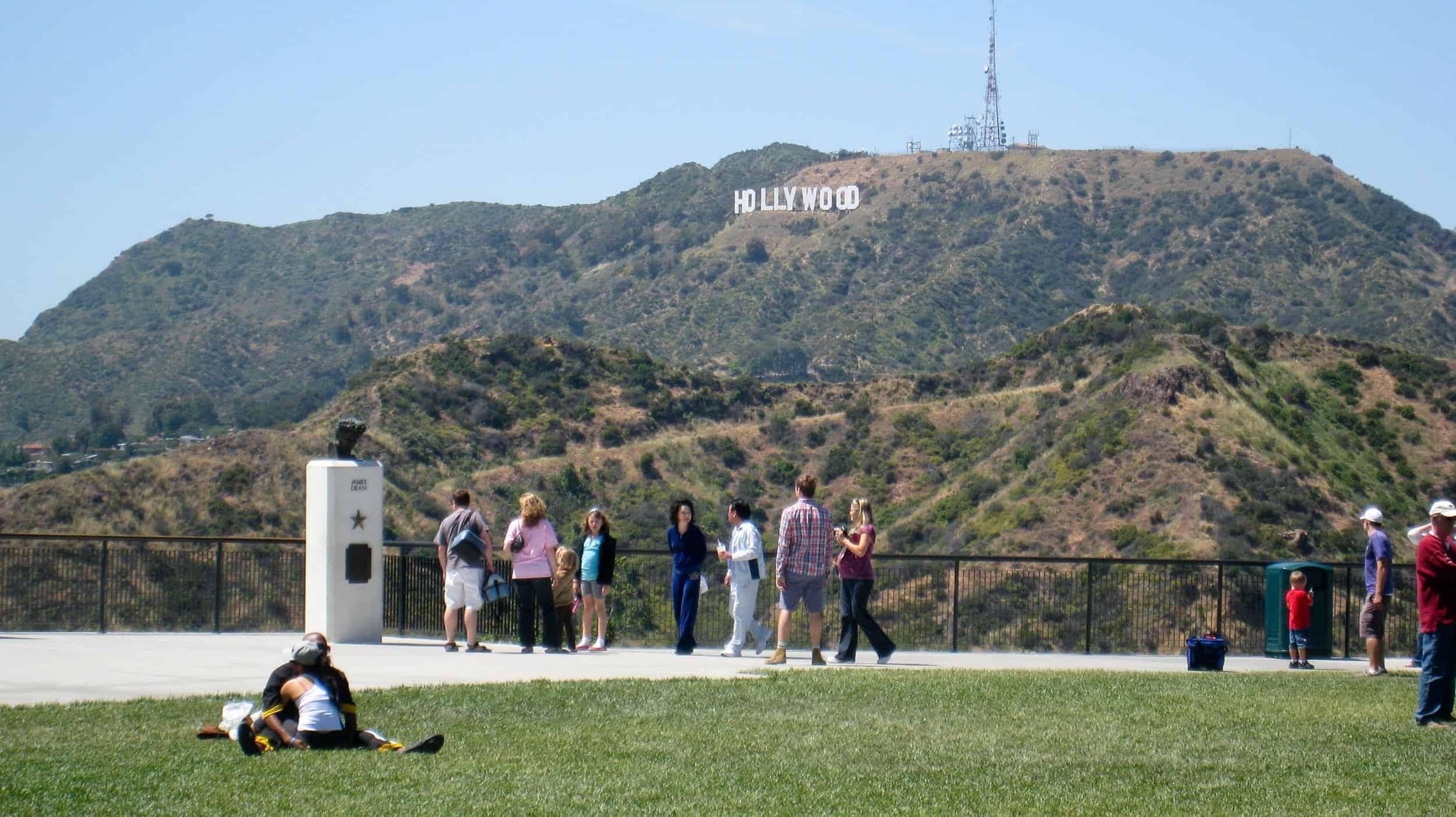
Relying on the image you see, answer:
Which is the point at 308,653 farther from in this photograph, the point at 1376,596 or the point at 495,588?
the point at 1376,596

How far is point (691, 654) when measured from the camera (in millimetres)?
16359

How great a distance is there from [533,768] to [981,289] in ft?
322

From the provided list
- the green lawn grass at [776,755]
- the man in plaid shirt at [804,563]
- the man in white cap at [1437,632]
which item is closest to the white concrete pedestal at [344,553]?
the man in plaid shirt at [804,563]

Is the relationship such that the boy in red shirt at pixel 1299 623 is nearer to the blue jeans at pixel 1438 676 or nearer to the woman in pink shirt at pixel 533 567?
the blue jeans at pixel 1438 676

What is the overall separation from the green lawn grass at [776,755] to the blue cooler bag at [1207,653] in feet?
7.82

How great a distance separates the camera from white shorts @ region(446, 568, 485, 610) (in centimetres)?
1582

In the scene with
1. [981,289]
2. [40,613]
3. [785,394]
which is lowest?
[40,613]

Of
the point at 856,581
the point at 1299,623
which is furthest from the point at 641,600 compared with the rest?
the point at 1299,623

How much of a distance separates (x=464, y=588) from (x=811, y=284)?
95304mm

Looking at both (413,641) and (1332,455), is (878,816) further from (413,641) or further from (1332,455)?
(1332,455)

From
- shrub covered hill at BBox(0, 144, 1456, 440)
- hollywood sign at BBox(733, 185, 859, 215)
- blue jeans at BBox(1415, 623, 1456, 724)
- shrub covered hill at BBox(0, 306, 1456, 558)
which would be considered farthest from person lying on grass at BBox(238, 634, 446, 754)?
hollywood sign at BBox(733, 185, 859, 215)

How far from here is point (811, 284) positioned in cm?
11019

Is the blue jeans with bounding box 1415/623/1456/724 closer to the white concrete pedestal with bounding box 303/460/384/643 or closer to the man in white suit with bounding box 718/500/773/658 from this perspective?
the man in white suit with bounding box 718/500/773/658

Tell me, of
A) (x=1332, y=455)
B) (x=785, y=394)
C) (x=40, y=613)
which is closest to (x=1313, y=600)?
(x=40, y=613)
